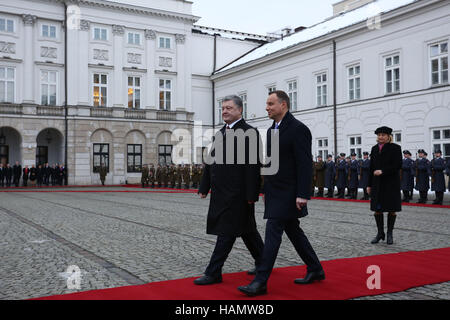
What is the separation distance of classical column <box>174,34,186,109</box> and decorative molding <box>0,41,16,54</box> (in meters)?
12.7

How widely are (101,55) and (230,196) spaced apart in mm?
36112

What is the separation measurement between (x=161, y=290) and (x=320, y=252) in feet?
10.9

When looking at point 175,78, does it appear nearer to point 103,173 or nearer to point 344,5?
point 103,173

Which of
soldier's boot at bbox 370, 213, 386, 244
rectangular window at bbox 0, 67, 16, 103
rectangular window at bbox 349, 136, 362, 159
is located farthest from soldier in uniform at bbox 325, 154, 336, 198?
rectangular window at bbox 0, 67, 16, 103

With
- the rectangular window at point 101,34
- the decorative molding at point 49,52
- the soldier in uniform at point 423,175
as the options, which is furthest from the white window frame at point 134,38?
the soldier in uniform at point 423,175

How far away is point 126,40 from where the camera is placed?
40312mm

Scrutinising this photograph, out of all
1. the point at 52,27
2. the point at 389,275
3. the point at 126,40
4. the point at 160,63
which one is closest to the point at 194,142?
the point at 160,63

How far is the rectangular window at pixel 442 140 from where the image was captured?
23125mm

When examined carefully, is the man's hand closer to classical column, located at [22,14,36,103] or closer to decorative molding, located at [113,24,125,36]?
classical column, located at [22,14,36,103]

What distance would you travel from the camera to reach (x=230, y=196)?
5539 millimetres

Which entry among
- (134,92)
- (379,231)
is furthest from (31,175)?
(379,231)

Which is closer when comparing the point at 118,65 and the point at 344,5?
the point at 118,65

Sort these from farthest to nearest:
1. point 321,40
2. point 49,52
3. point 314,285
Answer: point 49,52 < point 321,40 < point 314,285
